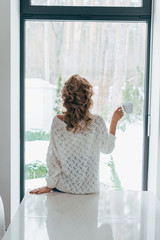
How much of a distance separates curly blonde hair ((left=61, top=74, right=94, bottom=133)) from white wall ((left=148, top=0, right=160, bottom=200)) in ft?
2.64

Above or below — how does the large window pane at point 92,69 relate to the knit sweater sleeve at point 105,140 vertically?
above

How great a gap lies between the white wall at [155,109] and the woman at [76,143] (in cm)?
72

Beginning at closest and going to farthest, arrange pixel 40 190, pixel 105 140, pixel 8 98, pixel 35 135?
pixel 40 190
pixel 105 140
pixel 8 98
pixel 35 135

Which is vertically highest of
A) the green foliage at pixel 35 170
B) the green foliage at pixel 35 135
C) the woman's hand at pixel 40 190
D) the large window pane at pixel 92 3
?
the large window pane at pixel 92 3

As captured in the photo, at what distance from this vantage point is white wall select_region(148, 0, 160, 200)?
253 cm

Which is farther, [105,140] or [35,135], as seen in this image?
[35,135]

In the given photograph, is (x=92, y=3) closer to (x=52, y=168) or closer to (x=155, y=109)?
(x=155, y=109)

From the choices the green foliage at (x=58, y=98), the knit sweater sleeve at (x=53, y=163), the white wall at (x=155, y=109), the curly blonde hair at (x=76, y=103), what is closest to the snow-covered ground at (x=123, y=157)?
the white wall at (x=155, y=109)

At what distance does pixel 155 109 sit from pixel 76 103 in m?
0.91

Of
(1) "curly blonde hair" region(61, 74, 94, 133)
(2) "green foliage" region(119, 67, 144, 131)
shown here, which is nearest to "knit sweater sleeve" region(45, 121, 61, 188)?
(1) "curly blonde hair" region(61, 74, 94, 133)

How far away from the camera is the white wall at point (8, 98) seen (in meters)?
2.47

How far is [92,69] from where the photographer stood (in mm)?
2828

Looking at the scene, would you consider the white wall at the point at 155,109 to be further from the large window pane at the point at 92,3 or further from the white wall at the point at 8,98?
the white wall at the point at 8,98

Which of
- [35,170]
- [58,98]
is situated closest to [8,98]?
[58,98]
